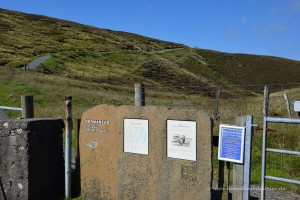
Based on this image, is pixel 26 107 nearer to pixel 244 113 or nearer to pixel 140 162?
pixel 140 162

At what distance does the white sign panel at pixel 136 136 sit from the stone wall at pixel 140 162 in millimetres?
66

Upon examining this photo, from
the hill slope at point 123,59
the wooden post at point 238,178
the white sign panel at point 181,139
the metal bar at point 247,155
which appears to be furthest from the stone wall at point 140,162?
the hill slope at point 123,59

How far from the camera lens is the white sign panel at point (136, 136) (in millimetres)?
5875

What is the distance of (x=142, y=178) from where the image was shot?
5.91 m

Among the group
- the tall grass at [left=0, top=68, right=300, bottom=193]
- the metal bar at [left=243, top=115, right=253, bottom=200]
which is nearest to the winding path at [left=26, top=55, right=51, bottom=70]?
the tall grass at [left=0, top=68, right=300, bottom=193]

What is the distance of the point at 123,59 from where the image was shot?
242ft

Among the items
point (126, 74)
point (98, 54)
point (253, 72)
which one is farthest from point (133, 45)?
point (126, 74)

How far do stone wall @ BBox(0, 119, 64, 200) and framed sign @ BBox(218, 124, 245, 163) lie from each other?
118 inches

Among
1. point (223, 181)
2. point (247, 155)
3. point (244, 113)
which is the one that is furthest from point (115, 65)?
point (247, 155)

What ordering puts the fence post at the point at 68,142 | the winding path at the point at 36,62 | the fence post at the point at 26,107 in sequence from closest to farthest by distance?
the fence post at the point at 68,142 → the fence post at the point at 26,107 → the winding path at the point at 36,62

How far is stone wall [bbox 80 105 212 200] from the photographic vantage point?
5.33 metres

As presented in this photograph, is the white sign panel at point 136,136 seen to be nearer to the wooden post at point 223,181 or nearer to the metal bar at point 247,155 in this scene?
the wooden post at point 223,181

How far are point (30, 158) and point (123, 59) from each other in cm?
6802

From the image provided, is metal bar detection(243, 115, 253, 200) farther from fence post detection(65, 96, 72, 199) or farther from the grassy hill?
the grassy hill
